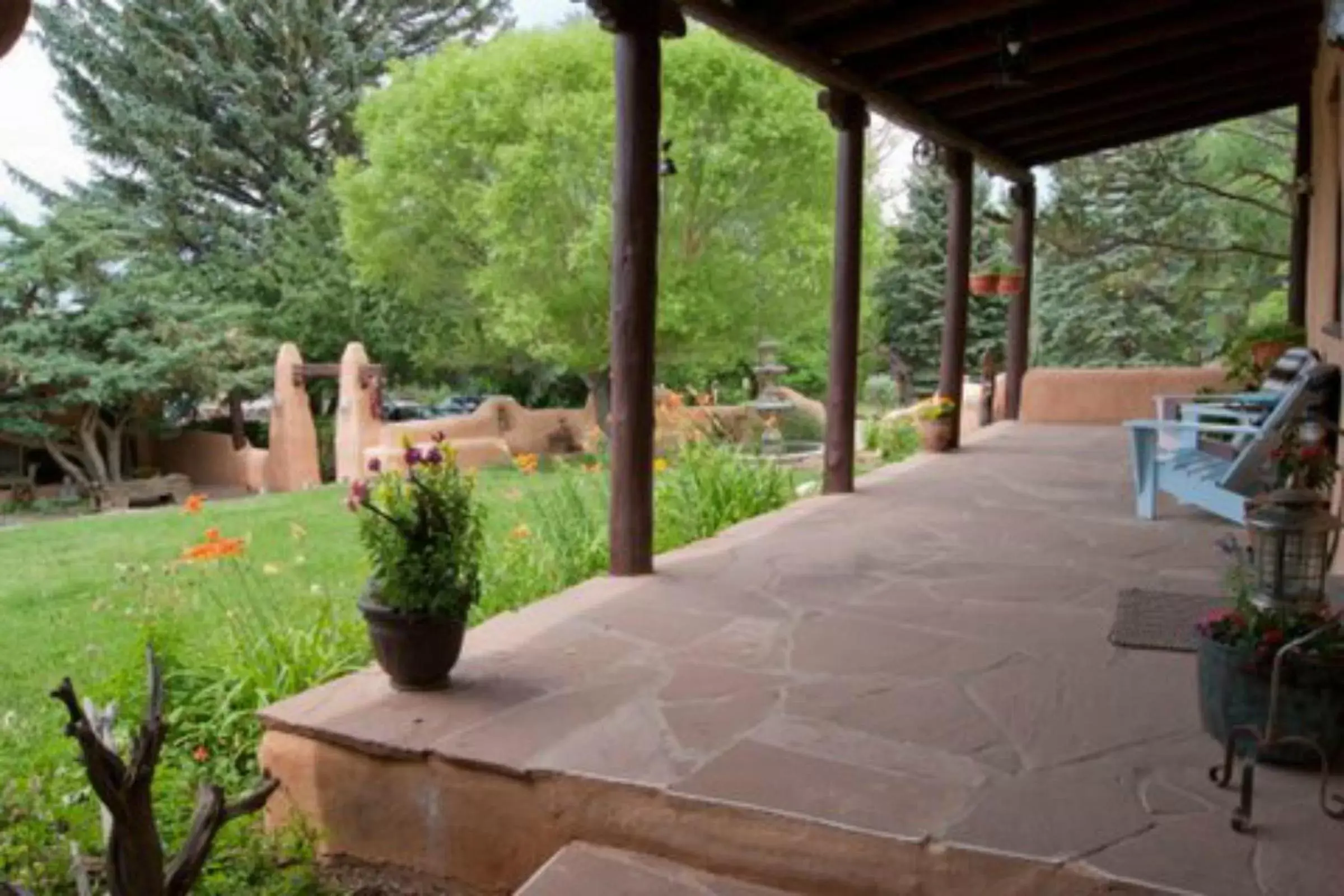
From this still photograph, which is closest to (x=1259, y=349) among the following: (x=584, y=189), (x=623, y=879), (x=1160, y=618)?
(x=1160, y=618)

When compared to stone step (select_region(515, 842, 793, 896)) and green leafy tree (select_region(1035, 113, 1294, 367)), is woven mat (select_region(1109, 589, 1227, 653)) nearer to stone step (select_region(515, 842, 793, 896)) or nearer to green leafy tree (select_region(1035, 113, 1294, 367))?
stone step (select_region(515, 842, 793, 896))

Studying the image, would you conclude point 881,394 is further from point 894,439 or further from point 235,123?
point 235,123

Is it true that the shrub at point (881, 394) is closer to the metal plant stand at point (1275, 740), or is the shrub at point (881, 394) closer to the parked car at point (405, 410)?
the parked car at point (405, 410)

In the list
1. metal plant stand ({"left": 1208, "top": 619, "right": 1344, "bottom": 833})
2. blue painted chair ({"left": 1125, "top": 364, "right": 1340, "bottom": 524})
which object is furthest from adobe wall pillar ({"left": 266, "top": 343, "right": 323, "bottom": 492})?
metal plant stand ({"left": 1208, "top": 619, "right": 1344, "bottom": 833})

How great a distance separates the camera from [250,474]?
17172 millimetres

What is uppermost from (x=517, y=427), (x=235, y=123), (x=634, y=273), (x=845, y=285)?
(x=235, y=123)

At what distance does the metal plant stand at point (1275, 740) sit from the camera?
6.38 feet

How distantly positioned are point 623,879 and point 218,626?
367 cm

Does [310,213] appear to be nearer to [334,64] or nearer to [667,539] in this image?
[334,64]

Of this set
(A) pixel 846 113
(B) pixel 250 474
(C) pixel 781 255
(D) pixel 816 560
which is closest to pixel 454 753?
(D) pixel 816 560

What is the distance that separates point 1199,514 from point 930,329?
16541mm

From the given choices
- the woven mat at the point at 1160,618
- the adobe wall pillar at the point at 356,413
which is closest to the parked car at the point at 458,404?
the adobe wall pillar at the point at 356,413

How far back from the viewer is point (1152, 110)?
7.80 m

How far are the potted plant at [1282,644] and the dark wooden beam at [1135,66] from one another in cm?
474
